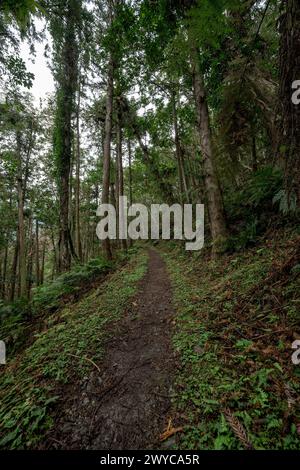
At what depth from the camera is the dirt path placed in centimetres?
174

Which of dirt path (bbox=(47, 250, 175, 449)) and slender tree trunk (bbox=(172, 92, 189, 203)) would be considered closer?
dirt path (bbox=(47, 250, 175, 449))

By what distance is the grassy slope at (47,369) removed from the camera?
74.5 inches

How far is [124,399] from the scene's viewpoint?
211cm

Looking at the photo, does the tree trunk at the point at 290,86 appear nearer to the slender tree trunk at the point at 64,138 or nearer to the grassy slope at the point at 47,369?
the grassy slope at the point at 47,369

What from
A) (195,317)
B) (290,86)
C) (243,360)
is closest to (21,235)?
(195,317)

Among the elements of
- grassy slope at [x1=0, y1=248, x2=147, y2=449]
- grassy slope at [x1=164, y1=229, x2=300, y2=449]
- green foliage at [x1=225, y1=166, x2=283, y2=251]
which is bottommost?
grassy slope at [x1=0, y1=248, x2=147, y2=449]

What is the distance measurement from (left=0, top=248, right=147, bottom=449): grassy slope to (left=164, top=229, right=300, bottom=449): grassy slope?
3.88 feet

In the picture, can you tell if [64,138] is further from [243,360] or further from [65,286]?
[243,360]

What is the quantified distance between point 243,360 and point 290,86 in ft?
8.72

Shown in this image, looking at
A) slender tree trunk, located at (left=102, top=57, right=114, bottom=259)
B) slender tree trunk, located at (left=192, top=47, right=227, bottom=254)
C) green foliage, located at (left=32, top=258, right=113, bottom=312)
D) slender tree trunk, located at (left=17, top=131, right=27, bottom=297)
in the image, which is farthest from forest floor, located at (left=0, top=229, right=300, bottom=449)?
slender tree trunk, located at (left=17, top=131, right=27, bottom=297)

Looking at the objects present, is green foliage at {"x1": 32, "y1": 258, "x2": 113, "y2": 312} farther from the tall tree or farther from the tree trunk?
the tree trunk

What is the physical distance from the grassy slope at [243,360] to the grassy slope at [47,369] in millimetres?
1181

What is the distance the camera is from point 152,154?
17.9 meters
